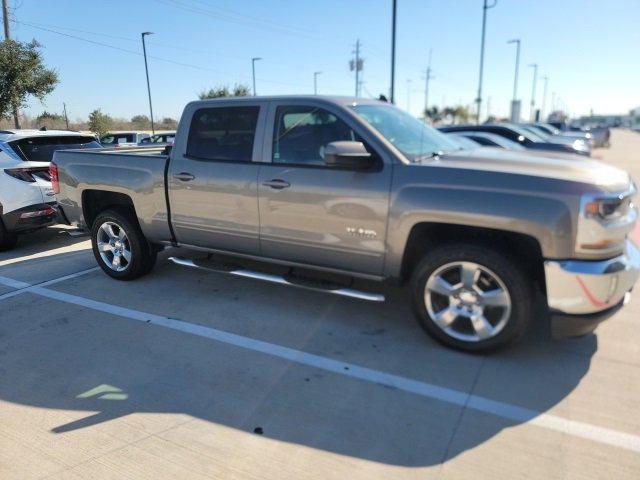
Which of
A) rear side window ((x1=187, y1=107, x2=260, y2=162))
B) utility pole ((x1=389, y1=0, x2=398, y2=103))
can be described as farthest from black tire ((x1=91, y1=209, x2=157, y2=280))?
utility pole ((x1=389, y1=0, x2=398, y2=103))

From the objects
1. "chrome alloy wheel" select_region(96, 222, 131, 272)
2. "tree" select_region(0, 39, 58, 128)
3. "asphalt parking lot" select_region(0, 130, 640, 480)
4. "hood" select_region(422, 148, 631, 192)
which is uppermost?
"tree" select_region(0, 39, 58, 128)

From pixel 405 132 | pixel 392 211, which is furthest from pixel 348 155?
pixel 405 132

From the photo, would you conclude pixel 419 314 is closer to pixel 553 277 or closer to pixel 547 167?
pixel 553 277

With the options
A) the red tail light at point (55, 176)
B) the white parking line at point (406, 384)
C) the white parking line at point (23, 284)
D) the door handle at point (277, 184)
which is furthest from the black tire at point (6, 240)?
the door handle at point (277, 184)

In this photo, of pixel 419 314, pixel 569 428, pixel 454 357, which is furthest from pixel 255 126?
pixel 569 428

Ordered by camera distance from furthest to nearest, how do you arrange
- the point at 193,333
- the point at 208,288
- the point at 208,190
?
the point at 208,288 → the point at 208,190 → the point at 193,333

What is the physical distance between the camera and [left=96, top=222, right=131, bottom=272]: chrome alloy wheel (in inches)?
214

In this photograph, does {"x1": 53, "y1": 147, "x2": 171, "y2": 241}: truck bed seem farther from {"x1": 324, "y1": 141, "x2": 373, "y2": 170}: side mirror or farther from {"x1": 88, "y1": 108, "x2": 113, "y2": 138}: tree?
{"x1": 88, "y1": 108, "x2": 113, "y2": 138}: tree

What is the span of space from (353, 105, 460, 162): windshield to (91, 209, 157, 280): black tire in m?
2.75

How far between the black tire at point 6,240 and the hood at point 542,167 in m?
6.00

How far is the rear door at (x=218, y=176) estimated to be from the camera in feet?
14.5

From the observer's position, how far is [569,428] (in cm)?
285

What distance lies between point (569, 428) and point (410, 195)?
1.78 meters

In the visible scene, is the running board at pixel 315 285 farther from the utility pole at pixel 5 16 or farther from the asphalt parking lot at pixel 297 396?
the utility pole at pixel 5 16
